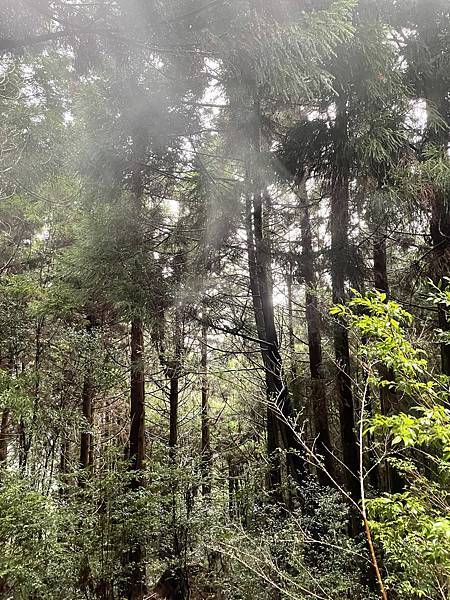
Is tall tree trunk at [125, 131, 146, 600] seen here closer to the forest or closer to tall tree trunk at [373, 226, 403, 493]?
the forest

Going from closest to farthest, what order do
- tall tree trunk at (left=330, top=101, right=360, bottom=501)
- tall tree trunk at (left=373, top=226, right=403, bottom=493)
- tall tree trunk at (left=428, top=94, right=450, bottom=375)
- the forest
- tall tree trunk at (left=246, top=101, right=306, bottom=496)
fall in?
the forest
tall tree trunk at (left=428, top=94, right=450, bottom=375)
tall tree trunk at (left=330, top=101, right=360, bottom=501)
tall tree trunk at (left=373, top=226, right=403, bottom=493)
tall tree trunk at (left=246, top=101, right=306, bottom=496)

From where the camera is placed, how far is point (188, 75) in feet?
14.4

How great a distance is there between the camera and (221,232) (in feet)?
22.9

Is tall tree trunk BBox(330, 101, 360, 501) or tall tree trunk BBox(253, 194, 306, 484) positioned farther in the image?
tall tree trunk BBox(253, 194, 306, 484)

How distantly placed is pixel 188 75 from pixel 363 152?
2185mm

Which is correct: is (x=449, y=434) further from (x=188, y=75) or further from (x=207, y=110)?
(x=207, y=110)

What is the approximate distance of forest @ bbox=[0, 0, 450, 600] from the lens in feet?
11.1

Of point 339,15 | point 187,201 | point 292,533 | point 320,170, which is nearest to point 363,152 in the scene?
point 320,170

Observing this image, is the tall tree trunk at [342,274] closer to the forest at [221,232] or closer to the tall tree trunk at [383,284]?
the forest at [221,232]

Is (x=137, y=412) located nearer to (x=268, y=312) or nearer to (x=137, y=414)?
(x=137, y=414)

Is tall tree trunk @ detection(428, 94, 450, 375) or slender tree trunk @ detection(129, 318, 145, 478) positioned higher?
tall tree trunk @ detection(428, 94, 450, 375)

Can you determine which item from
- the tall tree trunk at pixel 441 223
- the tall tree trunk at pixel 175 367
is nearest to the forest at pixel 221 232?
the tall tree trunk at pixel 441 223

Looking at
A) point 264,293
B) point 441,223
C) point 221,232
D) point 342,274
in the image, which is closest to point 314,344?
point 264,293

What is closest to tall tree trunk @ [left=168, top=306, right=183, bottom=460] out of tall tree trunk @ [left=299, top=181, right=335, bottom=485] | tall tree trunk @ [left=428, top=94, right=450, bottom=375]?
tall tree trunk @ [left=299, top=181, right=335, bottom=485]
